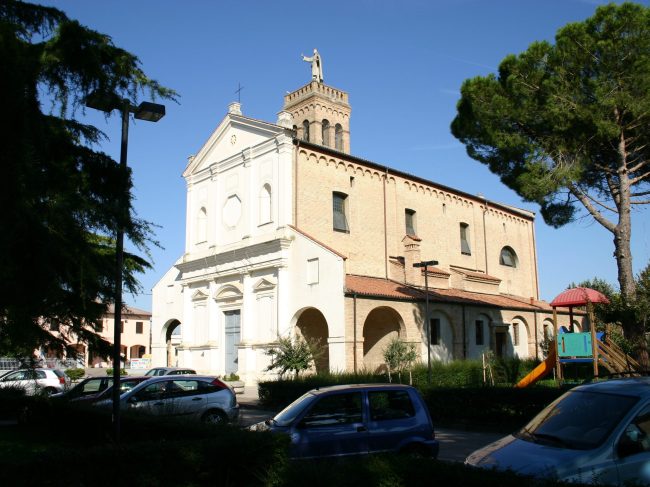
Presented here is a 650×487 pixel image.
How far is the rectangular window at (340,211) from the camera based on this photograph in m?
30.9

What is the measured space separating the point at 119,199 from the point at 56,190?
4.41 feet

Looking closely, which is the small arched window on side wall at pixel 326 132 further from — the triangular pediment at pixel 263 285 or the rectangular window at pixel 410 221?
the triangular pediment at pixel 263 285

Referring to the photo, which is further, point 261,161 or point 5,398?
point 261,161

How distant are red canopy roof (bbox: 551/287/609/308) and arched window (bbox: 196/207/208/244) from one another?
19766mm

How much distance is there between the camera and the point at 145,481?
6020 millimetres

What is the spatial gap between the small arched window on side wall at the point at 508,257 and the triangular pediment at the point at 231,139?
20.1 metres

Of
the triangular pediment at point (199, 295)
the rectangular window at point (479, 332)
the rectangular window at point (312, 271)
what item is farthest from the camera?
the triangular pediment at point (199, 295)

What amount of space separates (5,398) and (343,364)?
13568 mm

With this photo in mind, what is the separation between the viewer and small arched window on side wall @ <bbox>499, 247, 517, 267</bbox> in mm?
41594

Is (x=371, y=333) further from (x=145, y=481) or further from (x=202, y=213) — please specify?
(x=145, y=481)

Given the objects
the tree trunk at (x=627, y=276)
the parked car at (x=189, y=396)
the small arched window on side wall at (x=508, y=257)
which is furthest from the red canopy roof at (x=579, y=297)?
the small arched window on side wall at (x=508, y=257)

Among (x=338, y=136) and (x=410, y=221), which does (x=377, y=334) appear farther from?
(x=338, y=136)

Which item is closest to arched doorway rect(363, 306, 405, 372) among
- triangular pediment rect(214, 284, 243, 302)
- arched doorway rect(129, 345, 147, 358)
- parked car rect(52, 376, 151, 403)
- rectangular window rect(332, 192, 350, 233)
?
rectangular window rect(332, 192, 350, 233)

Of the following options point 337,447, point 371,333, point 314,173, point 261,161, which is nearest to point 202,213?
point 261,161
